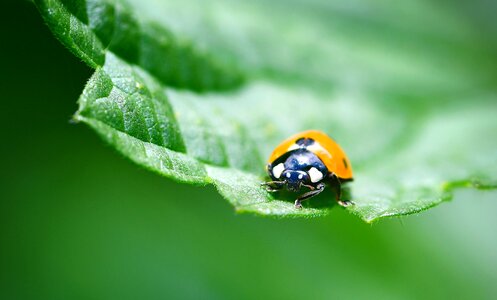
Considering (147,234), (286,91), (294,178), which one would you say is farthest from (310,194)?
(147,234)

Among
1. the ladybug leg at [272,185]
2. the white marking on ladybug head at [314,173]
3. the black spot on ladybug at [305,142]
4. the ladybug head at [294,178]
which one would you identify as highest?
the black spot on ladybug at [305,142]

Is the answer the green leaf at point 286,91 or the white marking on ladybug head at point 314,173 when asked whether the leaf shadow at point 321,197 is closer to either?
the green leaf at point 286,91

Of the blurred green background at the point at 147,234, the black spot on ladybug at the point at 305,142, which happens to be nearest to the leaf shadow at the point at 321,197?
the black spot on ladybug at the point at 305,142

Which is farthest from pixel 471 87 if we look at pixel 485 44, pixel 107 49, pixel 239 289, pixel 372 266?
pixel 107 49

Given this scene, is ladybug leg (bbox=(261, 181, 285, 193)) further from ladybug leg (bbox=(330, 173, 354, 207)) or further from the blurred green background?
the blurred green background

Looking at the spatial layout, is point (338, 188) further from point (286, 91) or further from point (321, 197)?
point (286, 91)

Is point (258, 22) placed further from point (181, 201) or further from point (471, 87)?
point (471, 87)
